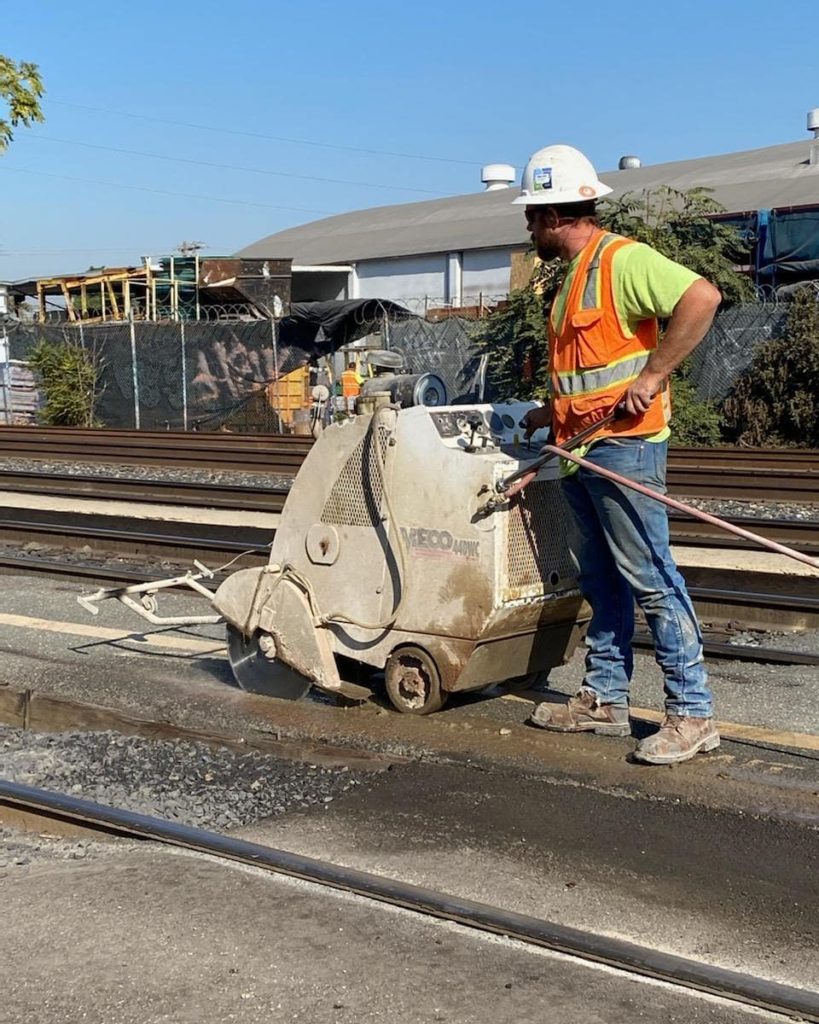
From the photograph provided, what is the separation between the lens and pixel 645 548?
4852mm

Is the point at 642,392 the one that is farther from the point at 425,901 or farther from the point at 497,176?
the point at 497,176

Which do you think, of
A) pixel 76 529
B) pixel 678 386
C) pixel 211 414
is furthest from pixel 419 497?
pixel 211 414

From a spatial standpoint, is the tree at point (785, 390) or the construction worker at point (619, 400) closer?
the construction worker at point (619, 400)

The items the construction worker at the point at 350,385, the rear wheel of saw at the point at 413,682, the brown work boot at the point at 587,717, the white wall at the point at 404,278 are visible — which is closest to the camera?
the brown work boot at the point at 587,717

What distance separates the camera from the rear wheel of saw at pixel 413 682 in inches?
214

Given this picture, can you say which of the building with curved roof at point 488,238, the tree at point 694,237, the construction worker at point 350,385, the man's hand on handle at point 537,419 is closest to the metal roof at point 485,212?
the building with curved roof at point 488,238

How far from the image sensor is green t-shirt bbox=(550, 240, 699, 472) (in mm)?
4502

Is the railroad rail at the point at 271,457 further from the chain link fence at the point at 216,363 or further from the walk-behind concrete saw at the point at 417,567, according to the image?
the walk-behind concrete saw at the point at 417,567

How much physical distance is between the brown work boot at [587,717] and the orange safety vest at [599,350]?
1.15 metres

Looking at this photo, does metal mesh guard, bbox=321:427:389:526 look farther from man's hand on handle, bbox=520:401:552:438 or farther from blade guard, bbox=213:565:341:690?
man's hand on handle, bbox=520:401:552:438

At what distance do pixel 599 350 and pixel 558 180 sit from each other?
66cm

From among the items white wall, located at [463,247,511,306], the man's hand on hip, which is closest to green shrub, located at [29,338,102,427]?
white wall, located at [463,247,511,306]

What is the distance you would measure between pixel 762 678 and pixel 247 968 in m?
4.00

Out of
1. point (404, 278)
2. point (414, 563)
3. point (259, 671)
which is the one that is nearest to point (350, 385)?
point (259, 671)
